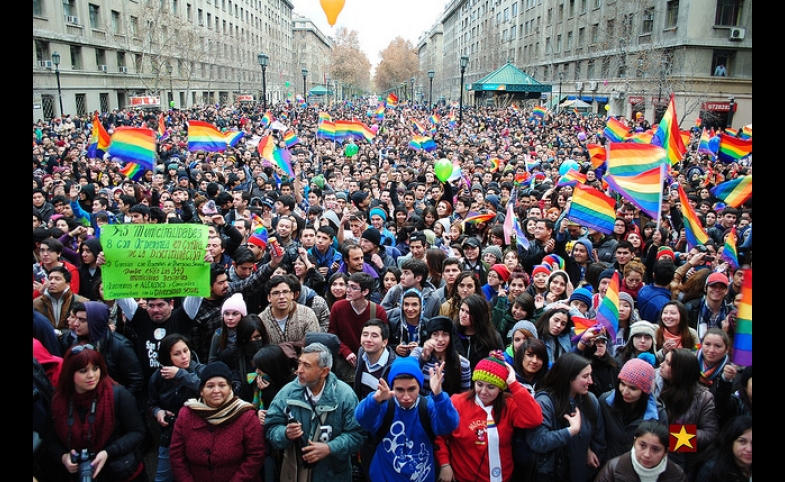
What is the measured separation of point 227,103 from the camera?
207ft

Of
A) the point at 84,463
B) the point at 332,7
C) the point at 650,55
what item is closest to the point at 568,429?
the point at 84,463

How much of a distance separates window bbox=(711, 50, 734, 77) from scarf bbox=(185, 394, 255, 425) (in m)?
38.1

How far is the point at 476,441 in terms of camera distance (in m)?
3.45

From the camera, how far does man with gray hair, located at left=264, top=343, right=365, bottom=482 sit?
3473 mm

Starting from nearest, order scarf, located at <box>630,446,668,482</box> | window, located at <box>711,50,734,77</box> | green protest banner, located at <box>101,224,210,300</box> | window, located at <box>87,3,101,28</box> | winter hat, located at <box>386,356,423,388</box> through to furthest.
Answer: scarf, located at <box>630,446,668,482</box> < winter hat, located at <box>386,356,423,388</box> < green protest banner, located at <box>101,224,210,300</box> < window, located at <box>711,50,734,77</box> < window, located at <box>87,3,101,28</box>

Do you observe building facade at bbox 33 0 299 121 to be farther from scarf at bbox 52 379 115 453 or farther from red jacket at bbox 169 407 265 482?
red jacket at bbox 169 407 265 482

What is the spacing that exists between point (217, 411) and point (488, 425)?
175 cm

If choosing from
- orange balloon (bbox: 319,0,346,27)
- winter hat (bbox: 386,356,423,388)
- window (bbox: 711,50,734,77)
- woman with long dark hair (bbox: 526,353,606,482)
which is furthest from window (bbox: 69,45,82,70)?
window (bbox: 711,50,734,77)

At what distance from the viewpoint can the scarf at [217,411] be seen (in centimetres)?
336

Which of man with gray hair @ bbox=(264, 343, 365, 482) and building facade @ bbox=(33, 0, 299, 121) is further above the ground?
building facade @ bbox=(33, 0, 299, 121)

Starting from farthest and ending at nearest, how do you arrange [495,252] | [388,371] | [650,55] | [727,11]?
[727,11] → [650,55] → [495,252] → [388,371]

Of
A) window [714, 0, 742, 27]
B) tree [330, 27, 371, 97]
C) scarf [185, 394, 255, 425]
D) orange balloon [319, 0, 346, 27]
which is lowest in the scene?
scarf [185, 394, 255, 425]

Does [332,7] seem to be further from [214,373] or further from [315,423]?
[315,423]
